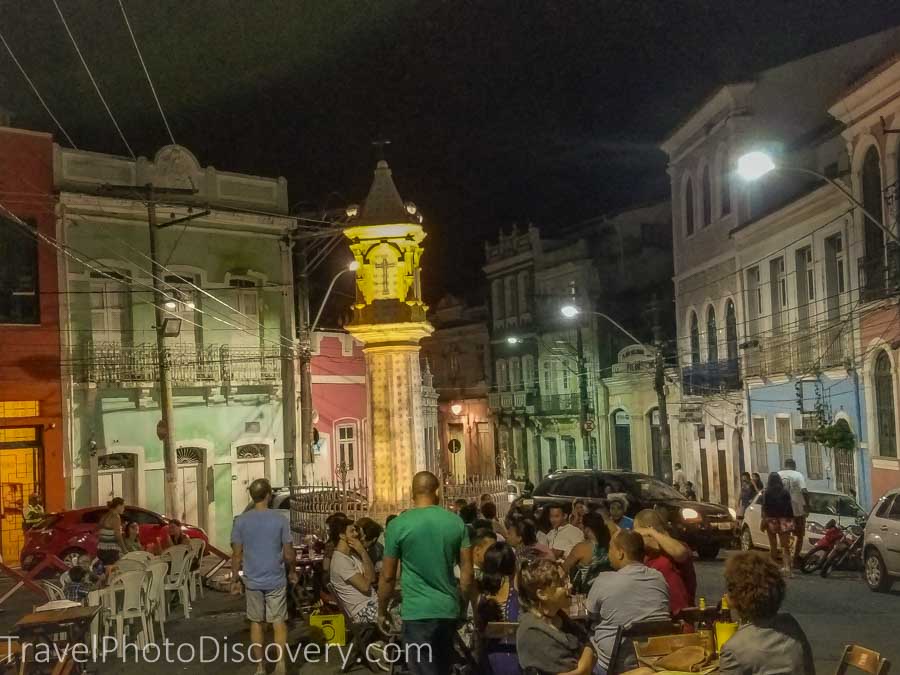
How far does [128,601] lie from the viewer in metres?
11.4

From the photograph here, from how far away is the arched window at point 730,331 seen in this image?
1268 inches

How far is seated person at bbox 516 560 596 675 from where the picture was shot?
657 centimetres

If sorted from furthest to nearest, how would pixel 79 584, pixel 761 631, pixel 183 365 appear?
pixel 183 365
pixel 79 584
pixel 761 631

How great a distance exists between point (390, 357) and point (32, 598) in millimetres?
6624

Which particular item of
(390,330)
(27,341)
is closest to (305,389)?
(27,341)

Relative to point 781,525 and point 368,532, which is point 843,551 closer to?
point 781,525

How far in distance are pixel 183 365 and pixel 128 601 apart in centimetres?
1630

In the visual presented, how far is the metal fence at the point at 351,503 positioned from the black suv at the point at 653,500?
787 millimetres

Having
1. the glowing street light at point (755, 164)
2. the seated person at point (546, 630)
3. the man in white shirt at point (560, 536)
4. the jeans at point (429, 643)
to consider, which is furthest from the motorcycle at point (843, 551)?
the seated person at point (546, 630)

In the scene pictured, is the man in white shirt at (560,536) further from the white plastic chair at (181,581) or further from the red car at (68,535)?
the red car at (68,535)

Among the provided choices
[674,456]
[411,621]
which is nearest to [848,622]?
[411,621]

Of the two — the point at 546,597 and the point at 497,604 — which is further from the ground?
the point at 546,597

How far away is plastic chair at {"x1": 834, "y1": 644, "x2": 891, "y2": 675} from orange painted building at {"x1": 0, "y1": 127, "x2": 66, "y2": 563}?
70.1 feet

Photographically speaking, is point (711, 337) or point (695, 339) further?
point (695, 339)
